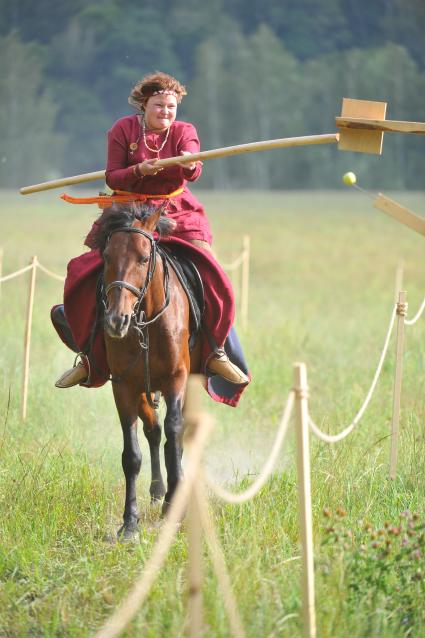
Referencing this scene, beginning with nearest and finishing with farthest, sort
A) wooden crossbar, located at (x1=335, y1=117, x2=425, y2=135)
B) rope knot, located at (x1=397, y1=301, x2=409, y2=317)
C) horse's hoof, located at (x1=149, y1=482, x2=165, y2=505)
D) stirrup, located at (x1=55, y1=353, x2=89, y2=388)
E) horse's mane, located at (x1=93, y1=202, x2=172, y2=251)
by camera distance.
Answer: wooden crossbar, located at (x1=335, y1=117, x2=425, y2=135) → horse's mane, located at (x1=93, y1=202, x2=172, y2=251) → stirrup, located at (x1=55, y1=353, x2=89, y2=388) → horse's hoof, located at (x1=149, y1=482, x2=165, y2=505) → rope knot, located at (x1=397, y1=301, x2=409, y2=317)

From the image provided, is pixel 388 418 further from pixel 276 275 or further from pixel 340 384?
pixel 276 275

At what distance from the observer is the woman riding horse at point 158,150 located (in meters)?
6.82

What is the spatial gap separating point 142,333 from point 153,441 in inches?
49.1

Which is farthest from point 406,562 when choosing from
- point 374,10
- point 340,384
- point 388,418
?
point 374,10

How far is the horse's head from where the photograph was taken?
5938mm

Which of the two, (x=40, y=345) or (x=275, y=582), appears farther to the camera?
(x=40, y=345)

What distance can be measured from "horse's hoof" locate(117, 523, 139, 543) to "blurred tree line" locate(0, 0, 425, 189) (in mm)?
48099

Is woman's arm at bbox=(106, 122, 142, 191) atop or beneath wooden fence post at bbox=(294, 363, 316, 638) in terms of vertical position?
atop

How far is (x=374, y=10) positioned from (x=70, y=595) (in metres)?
64.8

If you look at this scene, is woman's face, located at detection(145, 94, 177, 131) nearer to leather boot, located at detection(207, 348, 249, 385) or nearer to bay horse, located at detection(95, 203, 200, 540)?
bay horse, located at detection(95, 203, 200, 540)

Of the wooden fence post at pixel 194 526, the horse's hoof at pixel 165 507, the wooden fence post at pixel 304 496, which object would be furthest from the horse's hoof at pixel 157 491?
the wooden fence post at pixel 194 526

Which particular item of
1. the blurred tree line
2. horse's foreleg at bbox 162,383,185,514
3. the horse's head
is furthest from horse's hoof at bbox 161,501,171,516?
the blurred tree line

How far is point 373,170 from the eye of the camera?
56719mm

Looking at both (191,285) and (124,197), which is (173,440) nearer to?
(191,285)
